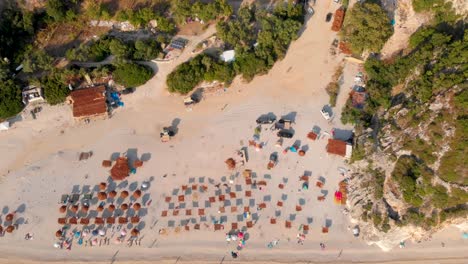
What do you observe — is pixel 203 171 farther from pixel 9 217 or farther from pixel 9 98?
pixel 9 98

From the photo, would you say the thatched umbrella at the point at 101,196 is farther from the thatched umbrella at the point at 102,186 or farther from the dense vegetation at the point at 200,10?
the dense vegetation at the point at 200,10

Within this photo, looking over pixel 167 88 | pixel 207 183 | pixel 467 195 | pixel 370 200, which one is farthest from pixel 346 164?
pixel 167 88

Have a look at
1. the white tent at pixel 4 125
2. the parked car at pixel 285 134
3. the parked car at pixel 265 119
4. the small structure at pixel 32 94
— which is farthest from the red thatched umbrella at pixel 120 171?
the parked car at pixel 285 134

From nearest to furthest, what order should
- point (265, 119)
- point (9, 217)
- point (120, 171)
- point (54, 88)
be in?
point (9, 217), point (120, 171), point (54, 88), point (265, 119)

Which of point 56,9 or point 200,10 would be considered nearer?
point 56,9

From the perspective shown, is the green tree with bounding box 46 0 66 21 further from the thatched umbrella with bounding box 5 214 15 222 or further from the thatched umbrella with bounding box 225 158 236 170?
the thatched umbrella with bounding box 225 158 236 170

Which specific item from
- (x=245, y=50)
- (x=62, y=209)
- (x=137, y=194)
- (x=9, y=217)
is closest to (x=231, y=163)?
(x=137, y=194)

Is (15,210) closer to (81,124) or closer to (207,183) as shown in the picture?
(81,124)
